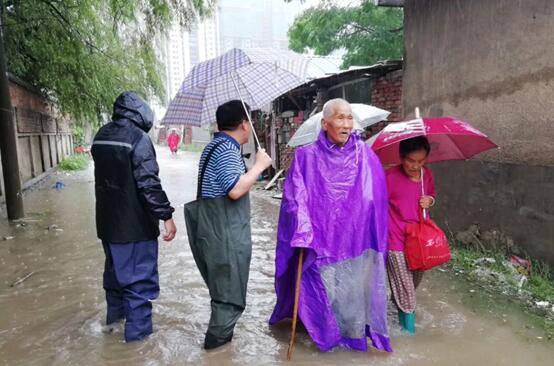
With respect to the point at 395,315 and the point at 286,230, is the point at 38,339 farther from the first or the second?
the point at 395,315

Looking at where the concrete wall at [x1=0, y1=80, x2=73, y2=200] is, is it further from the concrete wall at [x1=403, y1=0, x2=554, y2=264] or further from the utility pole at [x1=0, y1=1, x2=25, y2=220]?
the concrete wall at [x1=403, y1=0, x2=554, y2=264]

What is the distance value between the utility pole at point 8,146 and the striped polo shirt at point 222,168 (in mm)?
5557

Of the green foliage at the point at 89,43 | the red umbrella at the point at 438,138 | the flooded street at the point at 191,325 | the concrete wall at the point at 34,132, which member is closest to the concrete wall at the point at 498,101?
the flooded street at the point at 191,325

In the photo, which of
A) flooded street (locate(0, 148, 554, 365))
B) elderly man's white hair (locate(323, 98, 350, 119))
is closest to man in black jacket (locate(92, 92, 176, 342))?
flooded street (locate(0, 148, 554, 365))

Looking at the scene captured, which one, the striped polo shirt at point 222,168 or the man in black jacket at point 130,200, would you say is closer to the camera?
the striped polo shirt at point 222,168

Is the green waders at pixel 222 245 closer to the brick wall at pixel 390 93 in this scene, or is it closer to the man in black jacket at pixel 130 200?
the man in black jacket at pixel 130 200

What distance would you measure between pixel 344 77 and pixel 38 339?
6797 mm

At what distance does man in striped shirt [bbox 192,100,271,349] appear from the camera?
9.36 ft

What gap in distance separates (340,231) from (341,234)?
2 cm

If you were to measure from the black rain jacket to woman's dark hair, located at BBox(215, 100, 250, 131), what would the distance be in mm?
547

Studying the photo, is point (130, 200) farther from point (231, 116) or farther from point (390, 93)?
point (390, 93)

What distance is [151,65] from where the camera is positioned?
36.2 feet

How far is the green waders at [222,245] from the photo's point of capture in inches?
113

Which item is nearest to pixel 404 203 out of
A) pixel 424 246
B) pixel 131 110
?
pixel 424 246
